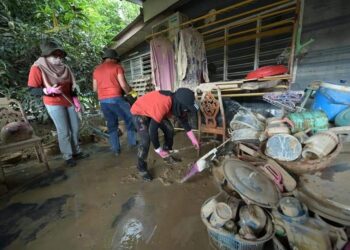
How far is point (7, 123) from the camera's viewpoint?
2.34 m

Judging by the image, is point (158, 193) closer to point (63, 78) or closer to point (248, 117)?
point (248, 117)

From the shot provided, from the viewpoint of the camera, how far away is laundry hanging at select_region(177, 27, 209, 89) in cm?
332

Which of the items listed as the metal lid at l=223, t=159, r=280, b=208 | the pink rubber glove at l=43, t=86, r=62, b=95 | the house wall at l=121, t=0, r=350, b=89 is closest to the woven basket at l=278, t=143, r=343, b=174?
the metal lid at l=223, t=159, r=280, b=208

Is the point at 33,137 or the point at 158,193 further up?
the point at 33,137

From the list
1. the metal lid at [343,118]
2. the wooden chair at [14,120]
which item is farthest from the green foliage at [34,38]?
the metal lid at [343,118]

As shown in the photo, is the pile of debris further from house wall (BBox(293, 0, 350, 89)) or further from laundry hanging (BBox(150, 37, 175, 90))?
laundry hanging (BBox(150, 37, 175, 90))

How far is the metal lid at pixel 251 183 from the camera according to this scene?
113cm

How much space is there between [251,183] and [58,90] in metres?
2.49

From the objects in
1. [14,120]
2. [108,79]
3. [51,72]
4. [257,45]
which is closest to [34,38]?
[51,72]

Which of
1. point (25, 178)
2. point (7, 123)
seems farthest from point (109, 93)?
point (25, 178)

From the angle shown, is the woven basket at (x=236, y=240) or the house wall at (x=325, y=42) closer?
the woven basket at (x=236, y=240)

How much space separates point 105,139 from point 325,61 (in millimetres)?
4023

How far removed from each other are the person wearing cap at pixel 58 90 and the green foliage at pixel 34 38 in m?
1.25

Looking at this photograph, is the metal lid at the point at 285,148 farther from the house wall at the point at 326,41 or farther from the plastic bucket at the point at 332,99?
the house wall at the point at 326,41
